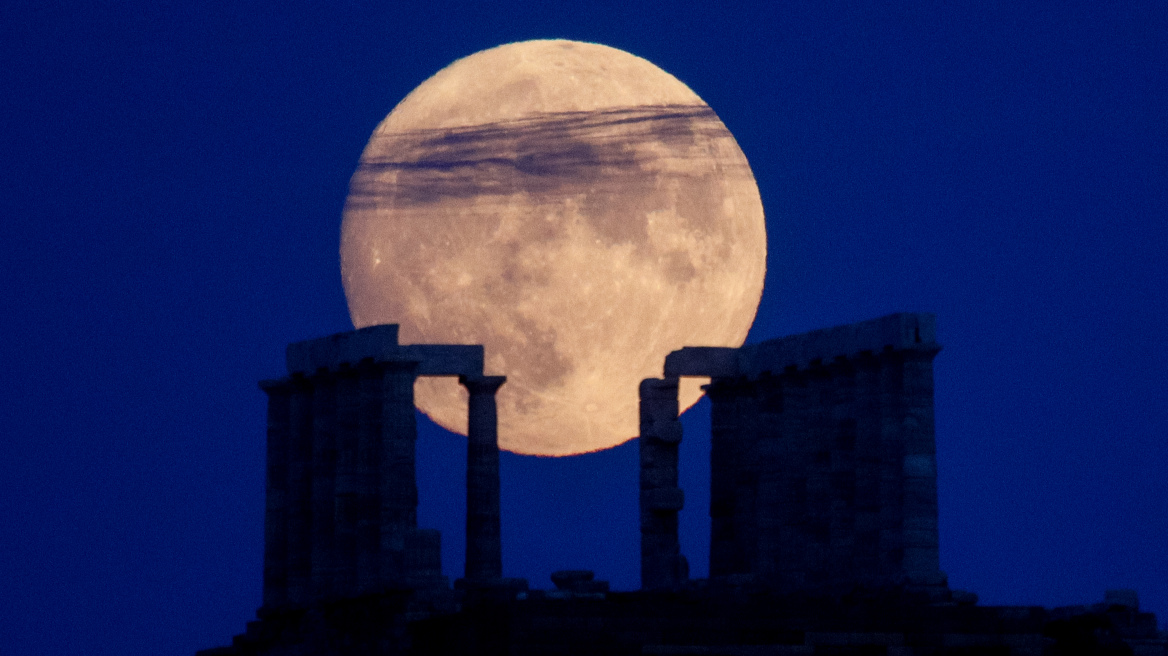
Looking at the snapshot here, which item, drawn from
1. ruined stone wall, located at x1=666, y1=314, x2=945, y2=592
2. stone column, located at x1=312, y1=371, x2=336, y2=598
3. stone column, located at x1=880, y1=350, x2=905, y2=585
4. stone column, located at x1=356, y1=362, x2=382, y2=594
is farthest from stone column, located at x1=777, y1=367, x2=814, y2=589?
stone column, located at x1=312, y1=371, x2=336, y2=598

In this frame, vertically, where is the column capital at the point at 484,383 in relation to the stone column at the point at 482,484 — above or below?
above

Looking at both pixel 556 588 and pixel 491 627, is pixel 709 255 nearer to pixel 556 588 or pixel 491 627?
pixel 556 588

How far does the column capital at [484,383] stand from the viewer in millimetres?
84312

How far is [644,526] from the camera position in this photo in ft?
283

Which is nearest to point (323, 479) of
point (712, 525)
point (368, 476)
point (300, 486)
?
point (300, 486)

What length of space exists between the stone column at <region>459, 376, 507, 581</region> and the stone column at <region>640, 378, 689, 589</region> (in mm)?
4106

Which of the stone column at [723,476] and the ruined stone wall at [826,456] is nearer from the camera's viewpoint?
the ruined stone wall at [826,456]

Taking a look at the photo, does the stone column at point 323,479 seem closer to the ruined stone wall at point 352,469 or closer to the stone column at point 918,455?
the ruined stone wall at point 352,469

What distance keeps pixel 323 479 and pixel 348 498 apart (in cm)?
178

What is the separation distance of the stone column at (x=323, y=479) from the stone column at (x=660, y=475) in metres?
8.09

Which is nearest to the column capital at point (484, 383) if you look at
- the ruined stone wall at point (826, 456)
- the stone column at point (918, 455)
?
the ruined stone wall at point (826, 456)

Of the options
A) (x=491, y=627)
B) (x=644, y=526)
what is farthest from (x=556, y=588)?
(x=491, y=627)

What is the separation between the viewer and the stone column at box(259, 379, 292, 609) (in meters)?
87.6

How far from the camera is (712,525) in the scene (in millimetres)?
88688
